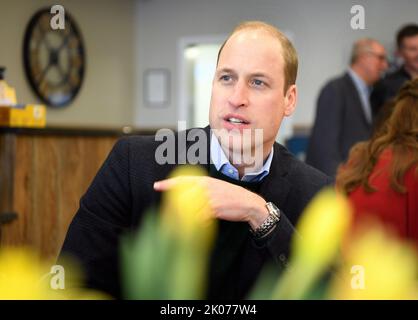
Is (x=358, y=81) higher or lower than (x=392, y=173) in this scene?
higher

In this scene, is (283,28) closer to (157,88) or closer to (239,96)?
(157,88)

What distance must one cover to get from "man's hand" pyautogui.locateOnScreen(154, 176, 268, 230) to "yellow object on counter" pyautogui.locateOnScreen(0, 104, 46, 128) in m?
2.32

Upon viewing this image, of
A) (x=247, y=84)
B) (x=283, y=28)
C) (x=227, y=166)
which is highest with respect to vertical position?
(x=283, y=28)

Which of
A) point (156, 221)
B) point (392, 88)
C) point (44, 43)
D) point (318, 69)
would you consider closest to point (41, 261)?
point (156, 221)

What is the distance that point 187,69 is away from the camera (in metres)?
6.38

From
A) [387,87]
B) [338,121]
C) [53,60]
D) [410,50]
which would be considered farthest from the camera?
[53,60]

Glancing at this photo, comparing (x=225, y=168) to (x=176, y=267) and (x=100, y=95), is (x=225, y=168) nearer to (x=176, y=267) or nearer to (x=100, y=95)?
(x=176, y=267)

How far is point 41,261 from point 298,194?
512mm

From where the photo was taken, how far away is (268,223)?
635 millimetres

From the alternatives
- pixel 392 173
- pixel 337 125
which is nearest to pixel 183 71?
pixel 337 125

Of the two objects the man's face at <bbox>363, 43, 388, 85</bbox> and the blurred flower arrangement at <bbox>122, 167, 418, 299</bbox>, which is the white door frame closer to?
the man's face at <bbox>363, 43, 388, 85</bbox>

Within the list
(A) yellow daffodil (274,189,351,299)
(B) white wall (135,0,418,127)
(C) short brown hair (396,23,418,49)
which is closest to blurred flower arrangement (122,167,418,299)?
(A) yellow daffodil (274,189,351,299)

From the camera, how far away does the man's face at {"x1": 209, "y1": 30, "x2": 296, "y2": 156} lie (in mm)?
672

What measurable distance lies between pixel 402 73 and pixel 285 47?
248 cm
